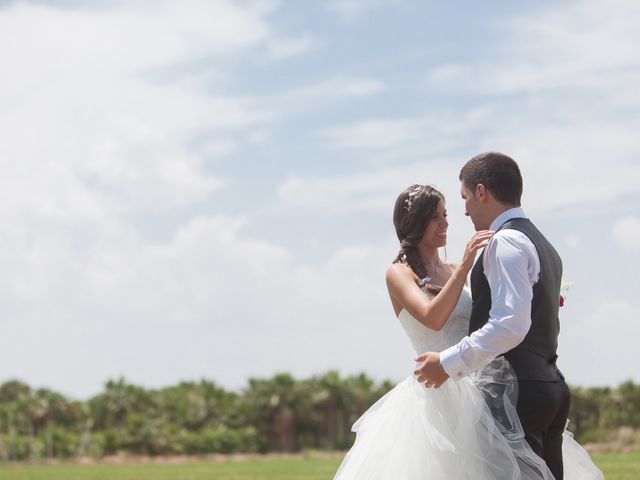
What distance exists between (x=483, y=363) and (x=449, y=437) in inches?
21.5

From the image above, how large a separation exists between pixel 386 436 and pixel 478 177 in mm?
1456

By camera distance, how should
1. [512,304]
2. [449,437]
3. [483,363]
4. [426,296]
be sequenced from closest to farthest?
[512,304] < [483,363] < [449,437] < [426,296]

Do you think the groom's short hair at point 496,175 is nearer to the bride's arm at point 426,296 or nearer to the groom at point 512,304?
the groom at point 512,304

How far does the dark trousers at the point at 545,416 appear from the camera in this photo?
5188mm

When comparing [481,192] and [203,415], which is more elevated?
[203,415]

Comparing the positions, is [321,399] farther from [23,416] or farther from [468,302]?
[468,302]

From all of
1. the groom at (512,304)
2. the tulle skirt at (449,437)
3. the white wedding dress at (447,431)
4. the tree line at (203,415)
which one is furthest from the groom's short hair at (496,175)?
the tree line at (203,415)

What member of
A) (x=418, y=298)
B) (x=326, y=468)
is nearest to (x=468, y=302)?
(x=418, y=298)

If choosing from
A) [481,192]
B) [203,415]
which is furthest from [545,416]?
[203,415]

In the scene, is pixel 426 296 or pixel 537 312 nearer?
pixel 537 312

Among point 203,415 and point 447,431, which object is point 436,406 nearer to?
point 447,431

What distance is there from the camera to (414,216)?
584cm

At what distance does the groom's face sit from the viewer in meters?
5.26

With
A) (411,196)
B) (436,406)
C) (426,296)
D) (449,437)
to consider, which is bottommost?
(449,437)
